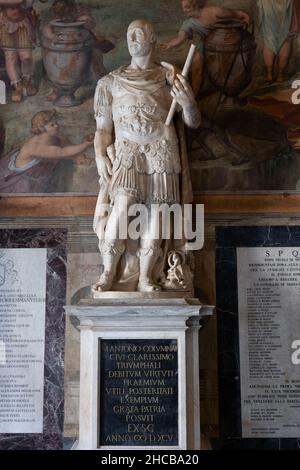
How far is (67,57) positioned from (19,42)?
53cm

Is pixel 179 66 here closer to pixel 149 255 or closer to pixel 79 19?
pixel 79 19

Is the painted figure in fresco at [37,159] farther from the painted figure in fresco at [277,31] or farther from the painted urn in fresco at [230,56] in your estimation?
the painted figure in fresco at [277,31]

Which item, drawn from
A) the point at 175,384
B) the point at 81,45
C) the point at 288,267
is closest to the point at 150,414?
the point at 175,384

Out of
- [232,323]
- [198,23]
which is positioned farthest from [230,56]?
[232,323]

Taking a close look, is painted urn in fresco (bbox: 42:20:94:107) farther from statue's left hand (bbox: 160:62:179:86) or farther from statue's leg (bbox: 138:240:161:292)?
statue's leg (bbox: 138:240:161:292)

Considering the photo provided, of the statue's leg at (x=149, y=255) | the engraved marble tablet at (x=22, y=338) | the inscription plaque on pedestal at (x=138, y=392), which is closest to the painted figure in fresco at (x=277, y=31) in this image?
the statue's leg at (x=149, y=255)

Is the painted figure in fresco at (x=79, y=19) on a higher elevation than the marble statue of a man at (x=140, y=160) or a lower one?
higher

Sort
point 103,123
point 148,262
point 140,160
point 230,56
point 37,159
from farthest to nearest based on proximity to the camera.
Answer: point 230,56
point 37,159
point 103,123
point 140,160
point 148,262

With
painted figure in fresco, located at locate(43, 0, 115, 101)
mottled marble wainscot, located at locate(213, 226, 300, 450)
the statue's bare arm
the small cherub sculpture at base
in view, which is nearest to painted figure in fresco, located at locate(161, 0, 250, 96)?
painted figure in fresco, located at locate(43, 0, 115, 101)

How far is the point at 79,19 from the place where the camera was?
6598mm

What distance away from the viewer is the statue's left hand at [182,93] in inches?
214

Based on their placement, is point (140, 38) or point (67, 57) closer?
point (140, 38)

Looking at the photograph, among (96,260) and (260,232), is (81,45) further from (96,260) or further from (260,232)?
(260,232)

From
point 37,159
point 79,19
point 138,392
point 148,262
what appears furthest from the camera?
point 79,19
